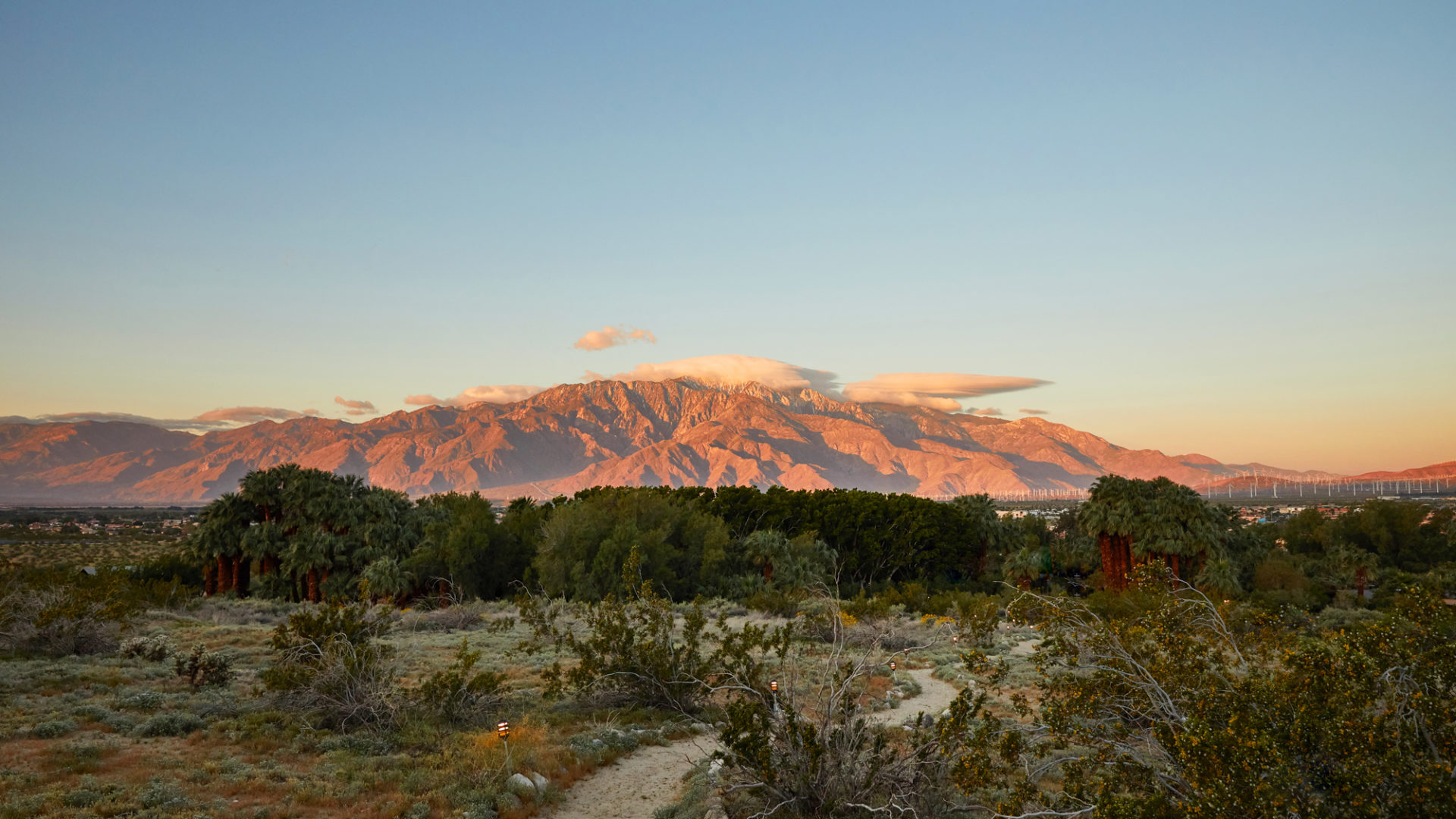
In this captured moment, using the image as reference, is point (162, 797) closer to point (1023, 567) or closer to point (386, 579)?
point (386, 579)

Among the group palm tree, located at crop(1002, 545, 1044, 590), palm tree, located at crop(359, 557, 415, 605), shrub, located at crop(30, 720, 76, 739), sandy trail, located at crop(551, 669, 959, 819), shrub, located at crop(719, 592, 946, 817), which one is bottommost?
palm tree, located at crop(1002, 545, 1044, 590)

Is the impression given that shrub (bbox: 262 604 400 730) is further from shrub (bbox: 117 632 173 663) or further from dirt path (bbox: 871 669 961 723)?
dirt path (bbox: 871 669 961 723)

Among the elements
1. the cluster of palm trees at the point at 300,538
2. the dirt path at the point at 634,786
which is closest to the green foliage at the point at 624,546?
the cluster of palm trees at the point at 300,538

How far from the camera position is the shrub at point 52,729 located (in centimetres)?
1040

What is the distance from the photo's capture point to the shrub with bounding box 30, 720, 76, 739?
1040cm

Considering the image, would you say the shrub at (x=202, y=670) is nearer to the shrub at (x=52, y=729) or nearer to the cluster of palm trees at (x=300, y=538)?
the shrub at (x=52, y=729)

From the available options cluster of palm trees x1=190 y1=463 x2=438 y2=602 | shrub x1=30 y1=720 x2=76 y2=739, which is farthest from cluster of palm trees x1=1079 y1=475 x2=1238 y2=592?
shrub x1=30 y1=720 x2=76 y2=739

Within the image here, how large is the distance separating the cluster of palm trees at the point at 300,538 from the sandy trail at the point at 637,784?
23.5 m

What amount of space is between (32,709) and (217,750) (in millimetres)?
Result: 3698

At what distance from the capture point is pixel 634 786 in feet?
32.8

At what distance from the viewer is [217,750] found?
33.5 feet

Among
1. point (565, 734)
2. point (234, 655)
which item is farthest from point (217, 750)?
point (234, 655)

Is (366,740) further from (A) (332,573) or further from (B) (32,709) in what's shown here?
(A) (332,573)

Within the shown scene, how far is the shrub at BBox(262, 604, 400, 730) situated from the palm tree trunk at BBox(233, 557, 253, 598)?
2546cm
